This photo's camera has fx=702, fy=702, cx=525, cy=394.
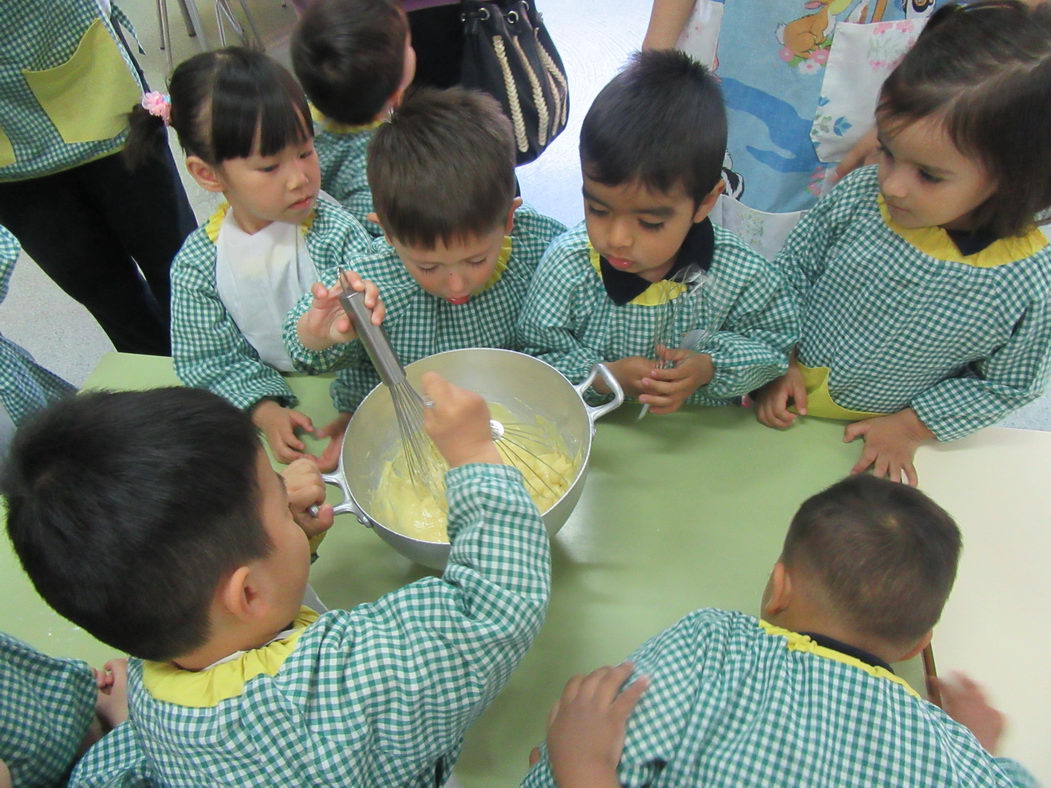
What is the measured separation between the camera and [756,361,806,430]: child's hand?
93 cm

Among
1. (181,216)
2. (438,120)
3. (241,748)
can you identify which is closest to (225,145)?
(438,120)

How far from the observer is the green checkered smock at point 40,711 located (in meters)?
0.67

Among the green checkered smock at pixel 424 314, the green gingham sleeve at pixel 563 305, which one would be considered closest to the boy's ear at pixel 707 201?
the green gingham sleeve at pixel 563 305

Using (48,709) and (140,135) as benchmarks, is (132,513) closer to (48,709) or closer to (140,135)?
(48,709)

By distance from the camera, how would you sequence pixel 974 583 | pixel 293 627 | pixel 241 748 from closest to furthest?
pixel 241 748
pixel 293 627
pixel 974 583

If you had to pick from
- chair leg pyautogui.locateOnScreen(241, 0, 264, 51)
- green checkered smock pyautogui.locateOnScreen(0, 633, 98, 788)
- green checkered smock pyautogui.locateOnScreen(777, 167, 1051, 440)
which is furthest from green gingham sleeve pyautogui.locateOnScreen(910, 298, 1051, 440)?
chair leg pyautogui.locateOnScreen(241, 0, 264, 51)

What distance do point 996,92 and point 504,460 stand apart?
0.67 meters

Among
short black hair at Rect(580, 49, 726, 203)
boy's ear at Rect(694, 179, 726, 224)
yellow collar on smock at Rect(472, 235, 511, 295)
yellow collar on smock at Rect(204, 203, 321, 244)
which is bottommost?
yellow collar on smock at Rect(472, 235, 511, 295)

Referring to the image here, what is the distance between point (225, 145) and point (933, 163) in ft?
2.92

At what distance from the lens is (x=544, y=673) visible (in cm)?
73

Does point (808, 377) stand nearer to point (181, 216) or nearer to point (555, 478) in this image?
point (555, 478)

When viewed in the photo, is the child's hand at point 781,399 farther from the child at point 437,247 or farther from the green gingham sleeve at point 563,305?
the child at point 437,247

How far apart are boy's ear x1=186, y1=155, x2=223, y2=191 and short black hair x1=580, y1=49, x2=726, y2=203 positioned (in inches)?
21.3

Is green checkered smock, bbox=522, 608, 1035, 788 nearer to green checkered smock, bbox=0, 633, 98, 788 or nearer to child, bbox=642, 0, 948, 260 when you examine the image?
green checkered smock, bbox=0, 633, 98, 788
